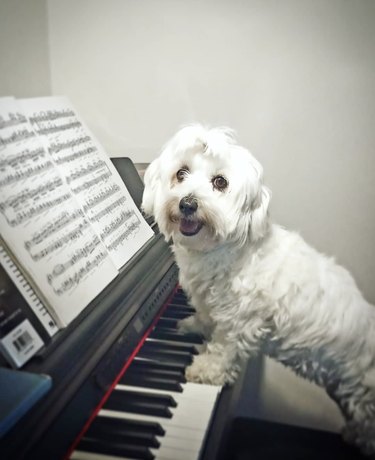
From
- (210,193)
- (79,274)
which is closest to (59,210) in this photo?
(79,274)

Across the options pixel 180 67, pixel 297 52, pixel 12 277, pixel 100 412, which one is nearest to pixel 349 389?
pixel 100 412

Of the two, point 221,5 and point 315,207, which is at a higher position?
point 221,5

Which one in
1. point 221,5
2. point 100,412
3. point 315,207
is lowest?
point 315,207

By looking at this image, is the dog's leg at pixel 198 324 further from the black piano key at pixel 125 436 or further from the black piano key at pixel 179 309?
the black piano key at pixel 125 436

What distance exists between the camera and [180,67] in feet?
4.95

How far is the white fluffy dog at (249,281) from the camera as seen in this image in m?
1.01

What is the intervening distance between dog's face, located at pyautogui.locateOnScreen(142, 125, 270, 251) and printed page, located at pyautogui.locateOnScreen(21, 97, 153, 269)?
0.31ft

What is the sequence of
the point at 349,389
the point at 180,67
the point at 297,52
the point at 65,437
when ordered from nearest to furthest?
the point at 65,437 < the point at 349,389 < the point at 297,52 < the point at 180,67

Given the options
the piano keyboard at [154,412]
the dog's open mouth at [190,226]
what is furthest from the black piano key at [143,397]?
the dog's open mouth at [190,226]

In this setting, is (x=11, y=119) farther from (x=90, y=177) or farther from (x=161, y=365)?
(x=161, y=365)

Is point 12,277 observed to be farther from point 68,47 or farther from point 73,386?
point 68,47

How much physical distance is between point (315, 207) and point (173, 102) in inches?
28.8

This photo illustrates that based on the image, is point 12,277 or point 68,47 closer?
point 12,277

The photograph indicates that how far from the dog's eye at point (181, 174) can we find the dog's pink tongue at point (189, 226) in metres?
0.13
